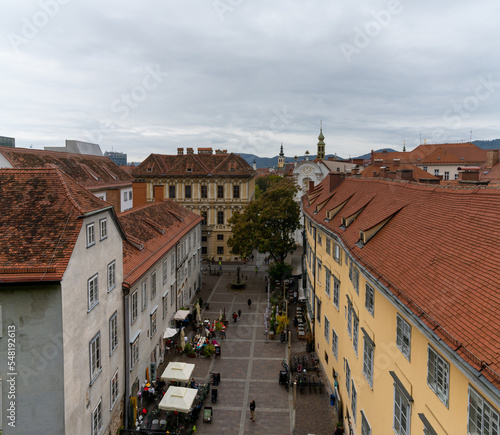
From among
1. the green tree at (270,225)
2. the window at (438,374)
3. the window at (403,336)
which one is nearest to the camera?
the window at (438,374)

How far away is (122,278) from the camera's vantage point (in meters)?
19.7

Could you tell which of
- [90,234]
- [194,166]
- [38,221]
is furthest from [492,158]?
[38,221]

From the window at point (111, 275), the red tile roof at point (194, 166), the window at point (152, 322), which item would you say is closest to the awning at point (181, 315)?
the window at point (152, 322)

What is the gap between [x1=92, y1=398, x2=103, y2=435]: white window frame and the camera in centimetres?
1567

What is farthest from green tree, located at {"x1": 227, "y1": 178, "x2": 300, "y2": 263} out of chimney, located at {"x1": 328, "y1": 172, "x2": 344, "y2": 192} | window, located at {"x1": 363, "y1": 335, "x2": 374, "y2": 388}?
window, located at {"x1": 363, "y1": 335, "x2": 374, "y2": 388}

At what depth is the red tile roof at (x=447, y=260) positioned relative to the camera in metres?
8.08

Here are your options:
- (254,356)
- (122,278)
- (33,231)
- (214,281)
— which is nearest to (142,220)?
(122,278)

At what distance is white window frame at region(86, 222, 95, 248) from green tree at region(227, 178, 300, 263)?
29.6m

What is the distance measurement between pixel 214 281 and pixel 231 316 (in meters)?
12.7

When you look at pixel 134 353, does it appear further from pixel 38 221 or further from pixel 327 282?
pixel 327 282

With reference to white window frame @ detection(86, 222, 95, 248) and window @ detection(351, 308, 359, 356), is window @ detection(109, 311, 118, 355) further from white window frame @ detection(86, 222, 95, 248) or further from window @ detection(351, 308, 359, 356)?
window @ detection(351, 308, 359, 356)

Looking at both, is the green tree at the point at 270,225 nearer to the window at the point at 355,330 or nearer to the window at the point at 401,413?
the window at the point at 355,330

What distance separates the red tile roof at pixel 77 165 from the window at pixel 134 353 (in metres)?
17.0

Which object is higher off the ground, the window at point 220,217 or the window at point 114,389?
the window at point 220,217
